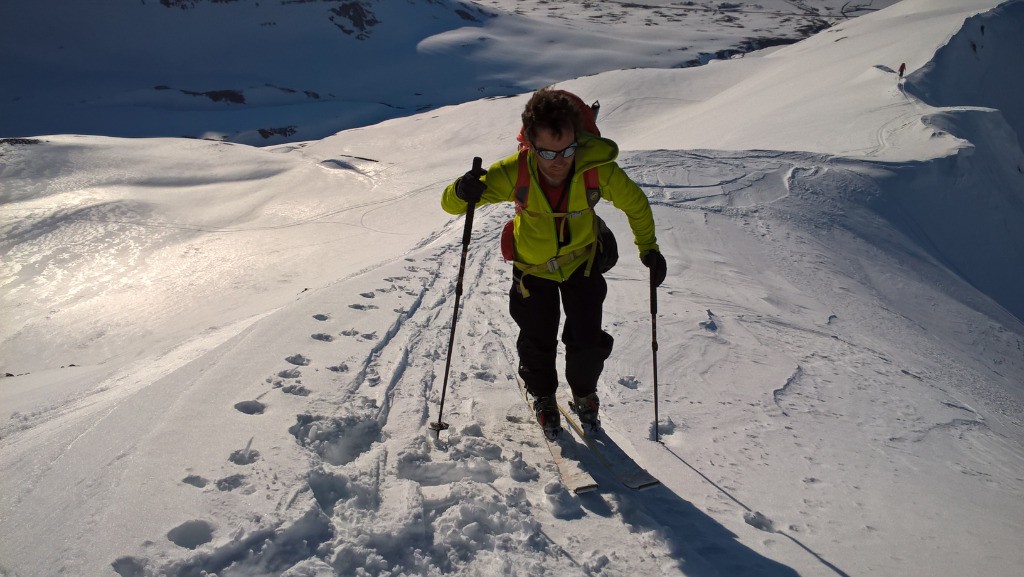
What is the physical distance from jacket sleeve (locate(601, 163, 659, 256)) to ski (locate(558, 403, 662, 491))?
98cm

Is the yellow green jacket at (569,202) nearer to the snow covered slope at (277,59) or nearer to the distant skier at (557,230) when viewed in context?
the distant skier at (557,230)

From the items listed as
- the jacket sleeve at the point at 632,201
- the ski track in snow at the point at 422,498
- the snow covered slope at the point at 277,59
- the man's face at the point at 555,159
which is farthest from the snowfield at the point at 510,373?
the snow covered slope at the point at 277,59

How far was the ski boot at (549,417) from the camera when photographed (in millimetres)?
3268

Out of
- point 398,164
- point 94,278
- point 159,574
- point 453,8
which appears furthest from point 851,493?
point 453,8

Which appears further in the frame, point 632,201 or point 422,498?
Result: point 632,201

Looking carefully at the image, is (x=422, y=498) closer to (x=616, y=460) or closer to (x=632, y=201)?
(x=616, y=460)

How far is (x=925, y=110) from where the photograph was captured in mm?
11820

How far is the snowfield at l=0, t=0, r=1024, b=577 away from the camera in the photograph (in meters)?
2.41

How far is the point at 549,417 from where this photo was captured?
328 centimetres

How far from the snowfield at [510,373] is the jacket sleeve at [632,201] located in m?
1.08

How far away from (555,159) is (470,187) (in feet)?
1.43

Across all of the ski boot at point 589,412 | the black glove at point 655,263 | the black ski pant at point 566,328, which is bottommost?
the ski boot at point 589,412

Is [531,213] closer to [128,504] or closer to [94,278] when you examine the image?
[128,504]

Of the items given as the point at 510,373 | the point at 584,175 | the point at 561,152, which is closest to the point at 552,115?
the point at 561,152
